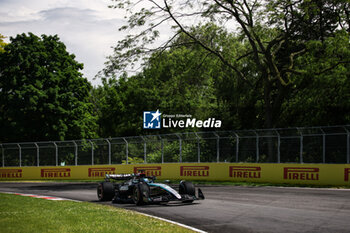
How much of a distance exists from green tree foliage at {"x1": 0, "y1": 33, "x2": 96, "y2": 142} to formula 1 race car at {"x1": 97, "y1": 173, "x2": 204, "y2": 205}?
28.0m

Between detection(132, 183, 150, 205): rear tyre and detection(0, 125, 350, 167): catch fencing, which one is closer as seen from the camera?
detection(132, 183, 150, 205): rear tyre

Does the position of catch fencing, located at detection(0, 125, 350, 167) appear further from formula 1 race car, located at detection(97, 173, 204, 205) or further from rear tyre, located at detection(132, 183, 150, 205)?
rear tyre, located at detection(132, 183, 150, 205)

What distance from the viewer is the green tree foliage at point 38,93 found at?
42562 mm

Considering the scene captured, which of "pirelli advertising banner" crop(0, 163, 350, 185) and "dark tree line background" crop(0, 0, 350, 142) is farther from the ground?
"dark tree line background" crop(0, 0, 350, 142)

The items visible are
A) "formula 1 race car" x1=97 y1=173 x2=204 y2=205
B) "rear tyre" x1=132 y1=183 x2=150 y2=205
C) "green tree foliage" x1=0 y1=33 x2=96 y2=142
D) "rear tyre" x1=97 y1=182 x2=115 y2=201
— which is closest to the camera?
"formula 1 race car" x1=97 y1=173 x2=204 y2=205

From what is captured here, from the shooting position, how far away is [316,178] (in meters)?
22.1

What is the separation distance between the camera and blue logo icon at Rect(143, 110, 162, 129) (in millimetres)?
54719

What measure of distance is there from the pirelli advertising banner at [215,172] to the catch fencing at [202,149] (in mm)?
374

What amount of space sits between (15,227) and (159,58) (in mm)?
23264

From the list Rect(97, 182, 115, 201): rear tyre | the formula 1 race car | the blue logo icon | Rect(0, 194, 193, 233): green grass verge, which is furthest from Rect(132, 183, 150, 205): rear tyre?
the blue logo icon

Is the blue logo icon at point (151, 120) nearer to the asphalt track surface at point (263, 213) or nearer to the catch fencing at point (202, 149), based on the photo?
the catch fencing at point (202, 149)

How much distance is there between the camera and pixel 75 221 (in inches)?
413

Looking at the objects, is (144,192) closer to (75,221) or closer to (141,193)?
(141,193)

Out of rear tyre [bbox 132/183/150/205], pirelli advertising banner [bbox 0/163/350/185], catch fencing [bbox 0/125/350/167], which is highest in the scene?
catch fencing [bbox 0/125/350/167]
